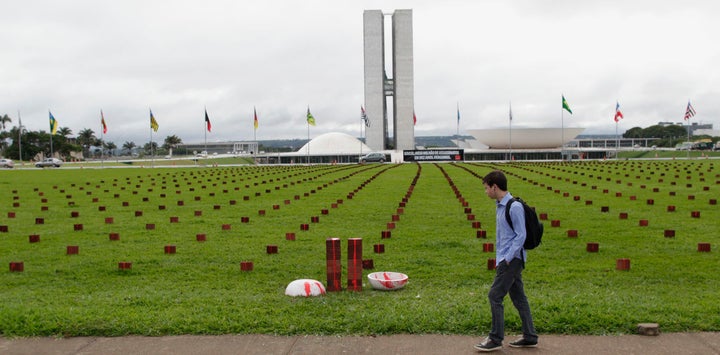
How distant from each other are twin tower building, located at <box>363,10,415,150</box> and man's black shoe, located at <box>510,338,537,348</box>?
331 feet

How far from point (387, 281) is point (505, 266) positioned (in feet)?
6.43

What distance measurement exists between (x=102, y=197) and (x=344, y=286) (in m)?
17.2

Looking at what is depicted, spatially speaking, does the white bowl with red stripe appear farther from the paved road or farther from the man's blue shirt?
the man's blue shirt

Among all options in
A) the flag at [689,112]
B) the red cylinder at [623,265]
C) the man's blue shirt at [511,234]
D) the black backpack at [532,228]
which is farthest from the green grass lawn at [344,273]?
the flag at [689,112]

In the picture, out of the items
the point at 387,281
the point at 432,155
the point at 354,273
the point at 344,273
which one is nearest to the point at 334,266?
the point at 354,273

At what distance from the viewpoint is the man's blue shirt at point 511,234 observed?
5094 mm

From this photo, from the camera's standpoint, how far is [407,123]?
4262 inches

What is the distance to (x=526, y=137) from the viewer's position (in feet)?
325

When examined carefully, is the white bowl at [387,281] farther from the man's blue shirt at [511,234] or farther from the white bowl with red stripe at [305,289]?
the man's blue shirt at [511,234]

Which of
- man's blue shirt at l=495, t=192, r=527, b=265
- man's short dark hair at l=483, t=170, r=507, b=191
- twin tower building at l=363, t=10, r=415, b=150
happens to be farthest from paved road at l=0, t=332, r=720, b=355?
twin tower building at l=363, t=10, r=415, b=150

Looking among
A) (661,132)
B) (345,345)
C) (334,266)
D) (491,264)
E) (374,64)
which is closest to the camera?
(345,345)

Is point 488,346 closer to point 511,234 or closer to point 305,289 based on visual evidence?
point 511,234

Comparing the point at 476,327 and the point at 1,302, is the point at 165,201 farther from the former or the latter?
the point at 476,327

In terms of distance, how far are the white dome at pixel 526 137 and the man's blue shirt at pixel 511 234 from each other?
93.8 metres
